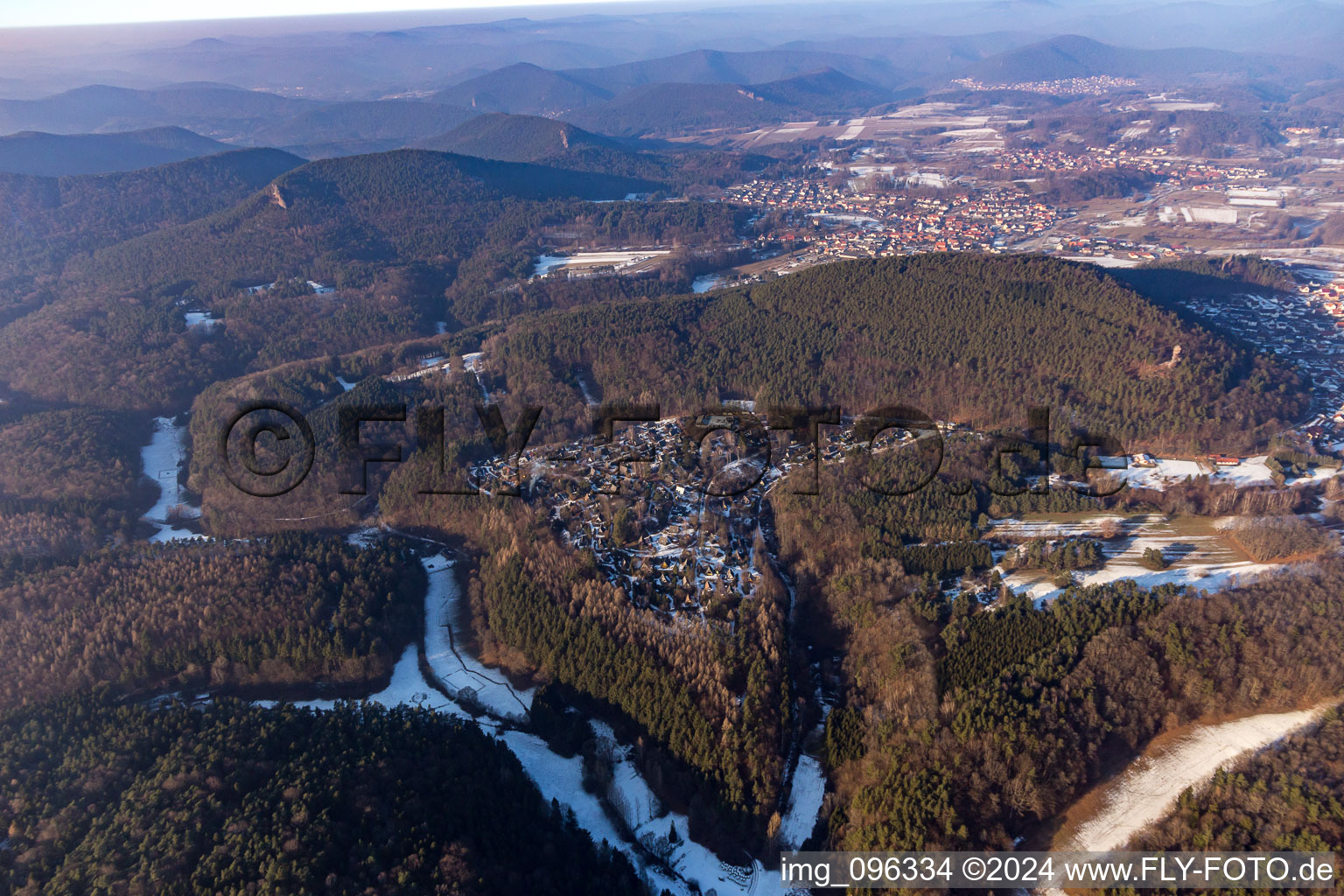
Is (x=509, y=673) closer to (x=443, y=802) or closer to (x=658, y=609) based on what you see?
(x=658, y=609)

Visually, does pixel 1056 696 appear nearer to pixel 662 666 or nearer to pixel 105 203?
pixel 662 666

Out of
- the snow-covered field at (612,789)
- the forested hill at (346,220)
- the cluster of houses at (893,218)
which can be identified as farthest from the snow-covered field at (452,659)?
the cluster of houses at (893,218)

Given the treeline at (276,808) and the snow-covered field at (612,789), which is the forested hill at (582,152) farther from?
the treeline at (276,808)

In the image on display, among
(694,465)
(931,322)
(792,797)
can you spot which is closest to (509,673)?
(792,797)

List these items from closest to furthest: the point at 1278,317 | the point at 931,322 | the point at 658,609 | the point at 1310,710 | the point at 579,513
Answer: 1. the point at 1310,710
2. the point at 658,609
3. the point at 579,513
4. the point at 931,322
5. the point at 1278,317

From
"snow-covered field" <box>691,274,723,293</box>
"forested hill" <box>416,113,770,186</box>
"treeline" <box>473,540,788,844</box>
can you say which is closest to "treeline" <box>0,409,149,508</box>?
"treeline" <box>473,540,788,844</box>

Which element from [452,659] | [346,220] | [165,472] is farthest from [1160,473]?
[346,220]
